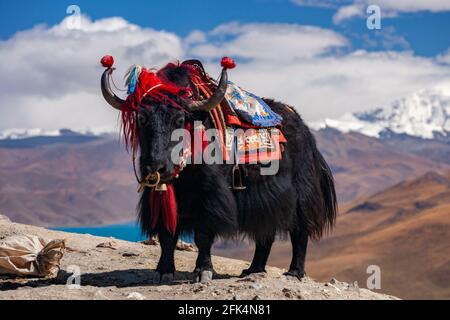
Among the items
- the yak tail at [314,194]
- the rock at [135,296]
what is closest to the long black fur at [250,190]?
the yak tail at [314,194]

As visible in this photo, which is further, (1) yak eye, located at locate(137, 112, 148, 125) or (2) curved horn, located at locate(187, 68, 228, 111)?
(2) curved horn, located at locate(187, 68, 228, 111)

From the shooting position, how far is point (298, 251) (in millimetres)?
9867

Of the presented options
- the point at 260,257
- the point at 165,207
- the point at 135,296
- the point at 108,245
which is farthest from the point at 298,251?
the point at 108,245

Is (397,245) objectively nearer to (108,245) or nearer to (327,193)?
(108,245)

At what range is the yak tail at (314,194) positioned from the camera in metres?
9.73

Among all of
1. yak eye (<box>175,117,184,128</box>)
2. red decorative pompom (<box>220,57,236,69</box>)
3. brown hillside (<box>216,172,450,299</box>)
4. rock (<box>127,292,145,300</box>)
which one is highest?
red decorative pompom (<box>220,57,236,69</box>)

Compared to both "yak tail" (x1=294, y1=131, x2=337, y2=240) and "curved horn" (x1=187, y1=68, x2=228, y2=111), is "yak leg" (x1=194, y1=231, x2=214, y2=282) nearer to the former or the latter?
"curved horn" (x1=187, y1=68, x2=228, y2=111)

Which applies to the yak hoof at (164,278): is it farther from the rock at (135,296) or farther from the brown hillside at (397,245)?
the brown hillside at (397,245)

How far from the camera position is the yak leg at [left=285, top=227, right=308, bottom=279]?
9.79 m

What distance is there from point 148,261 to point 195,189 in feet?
9.67

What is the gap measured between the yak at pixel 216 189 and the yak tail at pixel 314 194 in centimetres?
1

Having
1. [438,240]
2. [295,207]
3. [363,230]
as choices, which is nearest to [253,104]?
[295,207]

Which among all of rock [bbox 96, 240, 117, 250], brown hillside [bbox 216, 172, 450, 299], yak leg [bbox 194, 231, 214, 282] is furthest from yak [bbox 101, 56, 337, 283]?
brown hillside [bbox 216, 172, 450, 299]

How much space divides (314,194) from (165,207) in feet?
8.22
